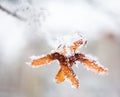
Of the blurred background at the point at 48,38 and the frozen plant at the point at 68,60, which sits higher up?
the blurred background at the point at 48,38

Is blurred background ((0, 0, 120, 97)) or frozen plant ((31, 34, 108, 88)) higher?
blurred background ((0, 0, 120, 97))

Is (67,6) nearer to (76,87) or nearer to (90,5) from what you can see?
(90,5)

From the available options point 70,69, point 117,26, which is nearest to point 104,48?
point 117,26

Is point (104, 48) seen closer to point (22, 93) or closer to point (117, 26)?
point (117, 26)

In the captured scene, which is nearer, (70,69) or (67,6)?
(70,69)

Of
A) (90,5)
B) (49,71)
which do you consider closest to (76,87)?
(49,71)

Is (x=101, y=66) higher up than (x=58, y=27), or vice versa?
(x=58, y=27)
